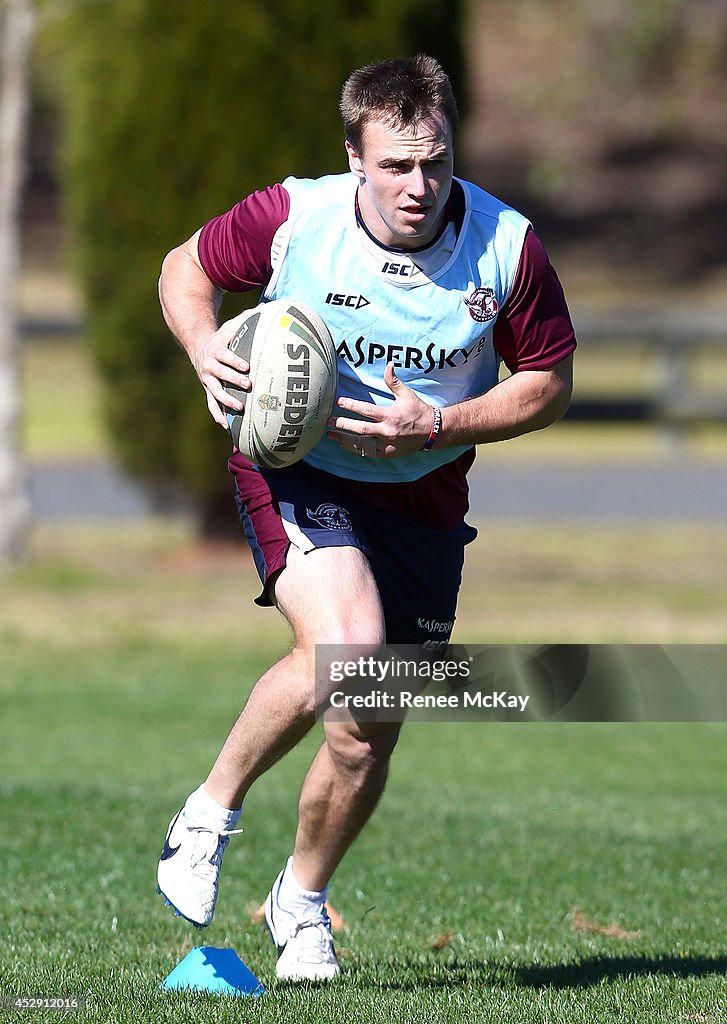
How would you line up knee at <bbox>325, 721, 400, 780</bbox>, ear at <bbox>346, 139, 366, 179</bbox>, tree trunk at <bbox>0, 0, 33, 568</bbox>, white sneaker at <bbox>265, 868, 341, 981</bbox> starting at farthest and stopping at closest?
tree trunk at <bbox>0, 0, 33, 568</bbox>
white sneaker at <bbox>265, 868, 341, 981</bbox>
knee at <bbox>325, 721, 400, 780</bbox>
ear at <bbox>346, 139, 366, 179</bbox>

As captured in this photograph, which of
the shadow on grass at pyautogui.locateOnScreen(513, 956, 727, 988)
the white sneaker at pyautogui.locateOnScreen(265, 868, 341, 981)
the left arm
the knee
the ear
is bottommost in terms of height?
the shadow on grass at pyautogui.locateOnScreen(513, 956, 727, 988)

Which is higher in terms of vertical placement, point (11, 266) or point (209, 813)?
point (11, 266)

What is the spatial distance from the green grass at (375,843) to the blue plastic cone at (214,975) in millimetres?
89

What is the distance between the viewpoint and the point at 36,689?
11602 mm

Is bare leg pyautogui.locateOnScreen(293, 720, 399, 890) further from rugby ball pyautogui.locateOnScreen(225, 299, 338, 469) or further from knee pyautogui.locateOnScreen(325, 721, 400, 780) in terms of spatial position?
rugby ball pyautogui.locateOnScreen(225, 299, 338, 469)

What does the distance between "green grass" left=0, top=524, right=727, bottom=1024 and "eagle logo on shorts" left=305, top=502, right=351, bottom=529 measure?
1377 millimetres

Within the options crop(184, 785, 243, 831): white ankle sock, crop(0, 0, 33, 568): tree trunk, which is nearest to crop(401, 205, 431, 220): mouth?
crop(184, 785, 243, 831): white ankle sock

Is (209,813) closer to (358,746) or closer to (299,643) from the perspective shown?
(358,746)

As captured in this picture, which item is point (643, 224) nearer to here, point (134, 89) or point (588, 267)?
point (588, 267)

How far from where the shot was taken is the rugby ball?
4645 millimetres

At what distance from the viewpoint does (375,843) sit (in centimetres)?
743

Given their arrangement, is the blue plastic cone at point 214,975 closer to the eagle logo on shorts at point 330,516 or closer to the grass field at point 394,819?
the grass field at point 394,819

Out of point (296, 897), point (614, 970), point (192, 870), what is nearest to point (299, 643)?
point (192, 870)

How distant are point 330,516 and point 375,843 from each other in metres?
2.87
